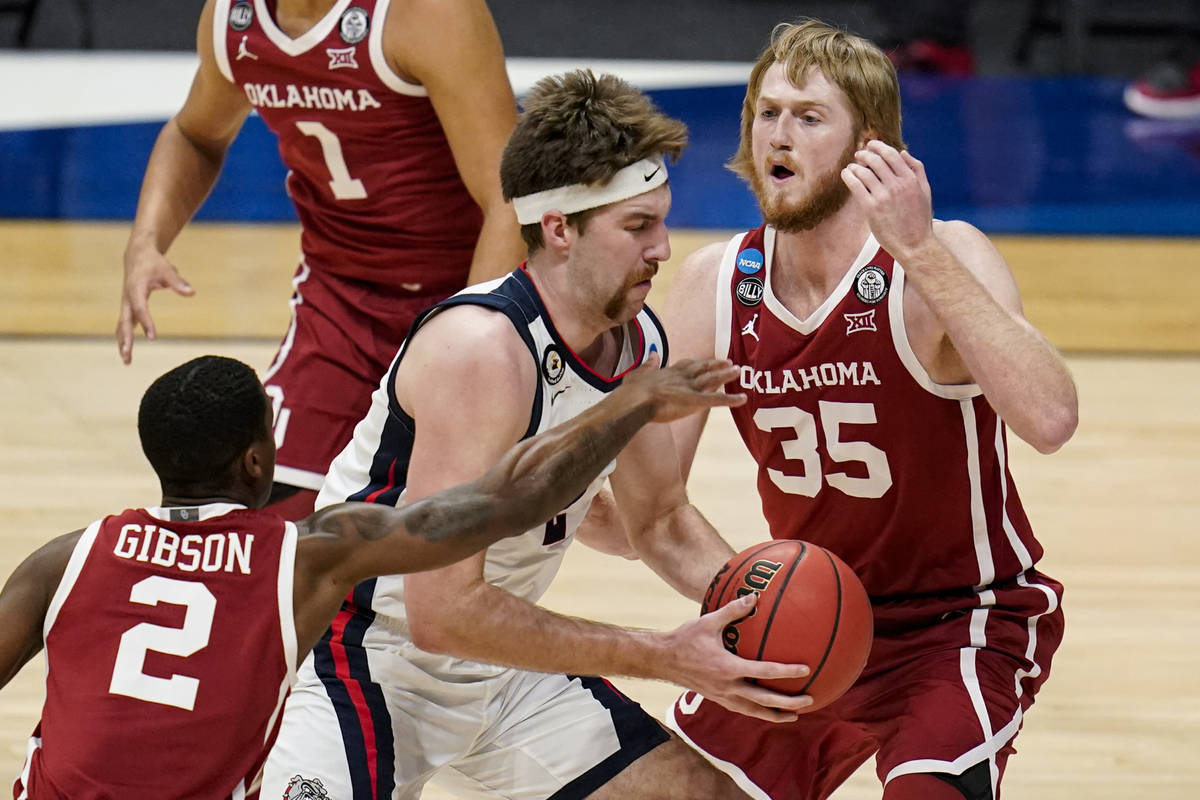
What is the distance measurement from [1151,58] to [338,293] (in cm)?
1175

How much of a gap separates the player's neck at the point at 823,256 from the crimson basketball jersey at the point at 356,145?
3.58ft

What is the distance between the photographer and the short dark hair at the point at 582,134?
3.55 m

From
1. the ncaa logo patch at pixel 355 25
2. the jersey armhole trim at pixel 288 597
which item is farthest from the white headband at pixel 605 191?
the ncaa logo patch at pixel 355 25

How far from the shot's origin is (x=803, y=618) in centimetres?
349

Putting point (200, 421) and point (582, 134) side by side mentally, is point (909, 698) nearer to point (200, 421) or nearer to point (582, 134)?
point (582, 134)

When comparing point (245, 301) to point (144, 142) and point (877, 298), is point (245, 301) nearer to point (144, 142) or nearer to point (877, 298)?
point (144, 142)

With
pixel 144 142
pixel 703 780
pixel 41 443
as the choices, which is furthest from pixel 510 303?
pixel 144 142

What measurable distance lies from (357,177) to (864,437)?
1.56 meters

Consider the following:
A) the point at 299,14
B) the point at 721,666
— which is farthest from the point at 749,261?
the point at 299,14

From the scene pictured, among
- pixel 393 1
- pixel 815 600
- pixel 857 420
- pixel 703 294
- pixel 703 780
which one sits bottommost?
pixel 703 780

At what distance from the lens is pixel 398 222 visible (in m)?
4.70

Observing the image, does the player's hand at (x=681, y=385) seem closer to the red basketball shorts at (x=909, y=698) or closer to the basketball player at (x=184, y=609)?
the basketball player at (x=184, y=609)

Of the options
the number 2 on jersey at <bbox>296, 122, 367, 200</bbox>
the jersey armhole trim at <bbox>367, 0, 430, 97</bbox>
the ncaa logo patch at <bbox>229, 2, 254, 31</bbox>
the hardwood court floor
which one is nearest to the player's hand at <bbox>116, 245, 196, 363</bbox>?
the number 2 on jersey at <bbox>296, 122, 367, 200</bbox>

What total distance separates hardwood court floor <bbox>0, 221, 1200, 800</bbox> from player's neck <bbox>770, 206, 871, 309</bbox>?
145 cm
